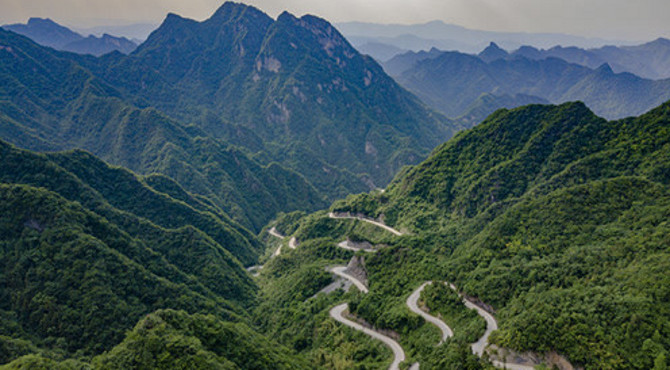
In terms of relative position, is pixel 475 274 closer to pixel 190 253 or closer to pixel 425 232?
pixel 425 232

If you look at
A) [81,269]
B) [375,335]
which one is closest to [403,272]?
[375,335]

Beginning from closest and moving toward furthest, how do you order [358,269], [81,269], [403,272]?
[81,269] < [403,272] < [358,269]

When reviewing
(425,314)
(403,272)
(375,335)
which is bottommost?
(375,335)

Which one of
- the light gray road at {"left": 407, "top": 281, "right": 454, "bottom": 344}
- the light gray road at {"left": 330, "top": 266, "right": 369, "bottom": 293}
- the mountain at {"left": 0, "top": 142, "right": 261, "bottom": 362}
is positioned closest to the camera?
the light gray road at {"left": 407, "top": 281, "right": 454, "bottom": 344}

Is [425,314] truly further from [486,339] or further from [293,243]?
[293,243]

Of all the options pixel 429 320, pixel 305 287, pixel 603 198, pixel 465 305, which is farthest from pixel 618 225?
pixel 305 287

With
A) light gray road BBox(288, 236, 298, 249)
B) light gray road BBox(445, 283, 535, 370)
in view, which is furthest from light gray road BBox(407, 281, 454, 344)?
light gray road BBox(288, 236, 298, 249)

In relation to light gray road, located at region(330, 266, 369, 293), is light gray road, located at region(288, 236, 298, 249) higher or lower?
higher

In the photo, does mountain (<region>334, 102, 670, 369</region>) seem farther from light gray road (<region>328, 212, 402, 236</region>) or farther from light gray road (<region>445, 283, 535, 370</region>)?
light gray road (<region>328, 212, 402, 236</region>)
